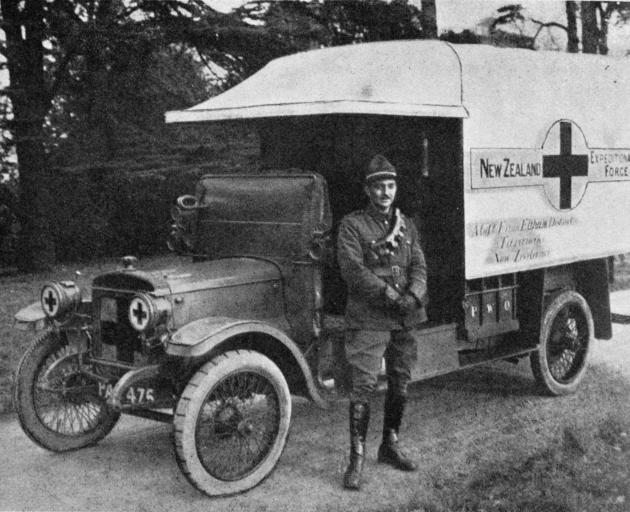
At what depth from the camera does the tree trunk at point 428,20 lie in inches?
486

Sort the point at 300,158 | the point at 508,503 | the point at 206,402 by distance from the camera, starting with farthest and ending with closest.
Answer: the point at 300,158 < the point at 206,402 < the point at 508,503

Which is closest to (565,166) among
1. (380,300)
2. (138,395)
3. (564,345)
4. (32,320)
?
(564,345)

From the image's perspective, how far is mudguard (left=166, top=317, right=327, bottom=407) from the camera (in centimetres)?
463

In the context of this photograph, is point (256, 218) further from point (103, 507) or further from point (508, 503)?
point (508, 503)

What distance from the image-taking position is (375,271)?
5.13 m

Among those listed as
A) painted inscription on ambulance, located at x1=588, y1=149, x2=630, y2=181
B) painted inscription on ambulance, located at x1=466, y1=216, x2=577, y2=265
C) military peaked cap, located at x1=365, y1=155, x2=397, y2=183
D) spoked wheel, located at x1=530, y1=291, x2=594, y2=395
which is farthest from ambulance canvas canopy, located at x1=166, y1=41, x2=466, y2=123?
spoked wheel, located at x1=530, y1=291, x2=594, y2=395

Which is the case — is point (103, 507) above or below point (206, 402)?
below

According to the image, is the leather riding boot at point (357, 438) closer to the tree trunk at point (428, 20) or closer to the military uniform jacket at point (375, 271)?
the military uniform jacket at point (375, 271)

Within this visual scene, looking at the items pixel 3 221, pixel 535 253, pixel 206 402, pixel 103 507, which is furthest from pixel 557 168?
pixel 3 221

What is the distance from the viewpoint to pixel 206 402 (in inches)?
185

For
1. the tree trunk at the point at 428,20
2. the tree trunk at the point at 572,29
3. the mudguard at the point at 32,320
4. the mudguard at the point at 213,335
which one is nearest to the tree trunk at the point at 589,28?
the tree trunk at the point at 572,29

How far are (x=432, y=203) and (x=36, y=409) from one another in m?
3.13

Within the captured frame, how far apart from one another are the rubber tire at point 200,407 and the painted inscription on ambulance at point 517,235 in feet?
5.92

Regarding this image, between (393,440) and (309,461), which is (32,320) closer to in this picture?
(309,461)
